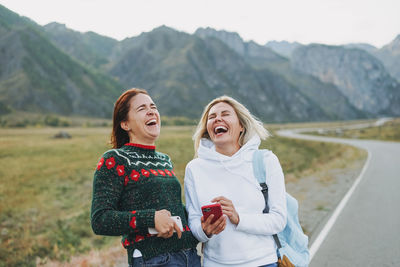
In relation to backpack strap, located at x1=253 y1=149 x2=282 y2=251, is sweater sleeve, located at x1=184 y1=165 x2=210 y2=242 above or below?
below

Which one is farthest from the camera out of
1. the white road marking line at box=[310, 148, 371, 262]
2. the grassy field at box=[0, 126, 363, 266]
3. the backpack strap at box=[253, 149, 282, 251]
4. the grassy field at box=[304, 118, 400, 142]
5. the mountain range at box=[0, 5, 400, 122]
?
the mountain range at box=[0, 5, 400, 122]

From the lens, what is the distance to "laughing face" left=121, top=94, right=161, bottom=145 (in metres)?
2.53

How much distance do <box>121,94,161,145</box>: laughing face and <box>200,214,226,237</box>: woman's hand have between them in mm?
766

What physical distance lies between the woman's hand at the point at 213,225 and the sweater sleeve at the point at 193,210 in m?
0.11

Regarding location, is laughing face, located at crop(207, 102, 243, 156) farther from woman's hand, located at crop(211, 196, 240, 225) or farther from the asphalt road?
the asphalt road

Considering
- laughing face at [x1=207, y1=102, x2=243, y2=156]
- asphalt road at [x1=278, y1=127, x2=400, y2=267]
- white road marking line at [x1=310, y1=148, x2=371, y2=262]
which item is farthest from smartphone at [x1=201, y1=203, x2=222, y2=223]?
white road marking line at [x1=310, y1=148, x2=371, y2=262]

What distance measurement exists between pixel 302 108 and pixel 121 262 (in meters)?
183

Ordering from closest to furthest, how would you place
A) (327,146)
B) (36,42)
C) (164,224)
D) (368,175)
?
(164,224) < (368,175) < (327,146) < (36,42)

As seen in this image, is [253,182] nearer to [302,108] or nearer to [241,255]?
[241,255]

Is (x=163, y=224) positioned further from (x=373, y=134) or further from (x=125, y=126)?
(x=373, y=134)

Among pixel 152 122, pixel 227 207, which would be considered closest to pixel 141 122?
pixel 152 122

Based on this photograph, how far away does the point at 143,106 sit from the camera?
2.58 m

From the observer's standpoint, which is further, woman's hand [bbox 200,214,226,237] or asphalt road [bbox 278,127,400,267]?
asphalt road [bbox 278,127,400,267]

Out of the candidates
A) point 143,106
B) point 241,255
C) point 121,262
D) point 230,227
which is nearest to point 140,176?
point 143,106
